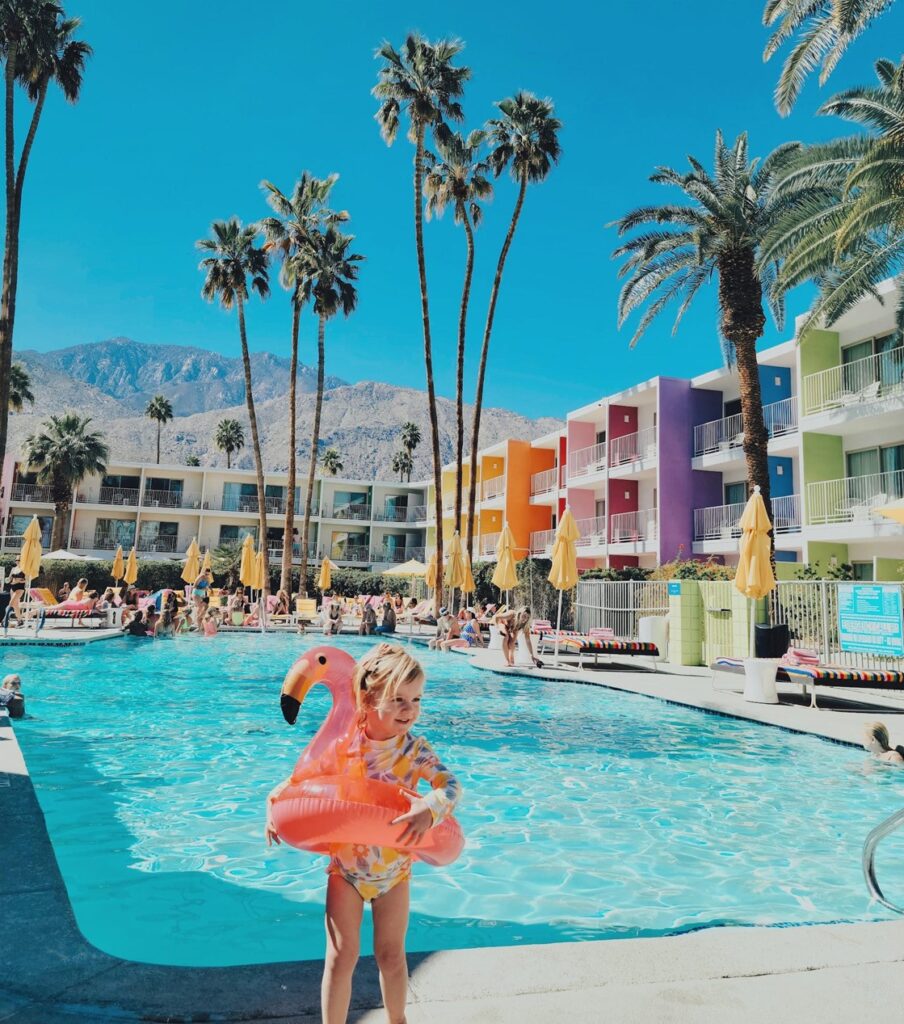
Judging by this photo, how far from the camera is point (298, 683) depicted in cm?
261

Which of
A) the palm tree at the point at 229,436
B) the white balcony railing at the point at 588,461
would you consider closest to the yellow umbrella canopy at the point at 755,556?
the white balcony railing at the point at 588,461

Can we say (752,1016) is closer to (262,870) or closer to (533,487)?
(262,870)

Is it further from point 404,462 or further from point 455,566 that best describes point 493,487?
point 404,462

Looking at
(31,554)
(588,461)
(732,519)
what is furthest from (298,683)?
(588,461)

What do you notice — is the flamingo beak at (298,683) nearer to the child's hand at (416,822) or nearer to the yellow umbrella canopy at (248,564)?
the child's hand at (416,822)

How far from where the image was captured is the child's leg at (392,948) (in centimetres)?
234

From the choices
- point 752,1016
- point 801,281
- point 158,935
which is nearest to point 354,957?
point 752,1016

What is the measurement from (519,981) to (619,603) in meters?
20.0

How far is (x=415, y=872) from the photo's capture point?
5.01 meters

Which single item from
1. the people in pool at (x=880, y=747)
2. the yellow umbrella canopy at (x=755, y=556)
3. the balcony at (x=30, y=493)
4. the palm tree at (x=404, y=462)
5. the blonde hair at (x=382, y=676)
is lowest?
the people in pool at (x=880, y=747)

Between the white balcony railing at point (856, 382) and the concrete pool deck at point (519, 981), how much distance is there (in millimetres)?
20038

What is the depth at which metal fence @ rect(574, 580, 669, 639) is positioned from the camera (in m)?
20.7

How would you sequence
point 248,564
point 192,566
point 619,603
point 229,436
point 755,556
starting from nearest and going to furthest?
point 755,556, point 619,603, point 248,564, point 192,566, point 229,436

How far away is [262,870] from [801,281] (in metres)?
18.5
